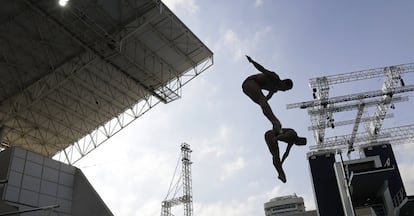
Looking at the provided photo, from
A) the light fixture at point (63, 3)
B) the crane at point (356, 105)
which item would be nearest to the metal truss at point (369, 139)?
the crane at point (356, 105)

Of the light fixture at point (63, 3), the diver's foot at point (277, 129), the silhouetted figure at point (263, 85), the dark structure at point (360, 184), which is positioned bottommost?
the diver's foot at point (277, 129)

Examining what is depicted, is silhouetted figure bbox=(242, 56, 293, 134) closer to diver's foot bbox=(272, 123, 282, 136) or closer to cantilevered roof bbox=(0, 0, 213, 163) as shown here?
diver's foot bbox=(272, 123, 282, 136)

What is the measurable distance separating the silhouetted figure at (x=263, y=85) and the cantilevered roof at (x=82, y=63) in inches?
671

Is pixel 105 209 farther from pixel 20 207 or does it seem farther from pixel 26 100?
pixel 26 100

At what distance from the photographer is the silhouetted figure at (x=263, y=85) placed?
26.8 ft

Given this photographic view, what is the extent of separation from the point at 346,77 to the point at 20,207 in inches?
1386

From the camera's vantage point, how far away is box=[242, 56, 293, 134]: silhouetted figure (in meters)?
8.17

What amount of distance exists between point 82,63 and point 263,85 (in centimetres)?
2056

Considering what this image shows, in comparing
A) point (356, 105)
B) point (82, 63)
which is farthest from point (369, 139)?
point (82, 63)

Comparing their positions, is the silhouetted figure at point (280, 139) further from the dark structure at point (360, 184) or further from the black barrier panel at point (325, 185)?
the black barrier panel at point (325, 185)

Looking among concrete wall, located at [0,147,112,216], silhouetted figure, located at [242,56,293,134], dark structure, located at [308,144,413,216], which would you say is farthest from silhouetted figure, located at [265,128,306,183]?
concrete wall, located at [0,147,112,216]

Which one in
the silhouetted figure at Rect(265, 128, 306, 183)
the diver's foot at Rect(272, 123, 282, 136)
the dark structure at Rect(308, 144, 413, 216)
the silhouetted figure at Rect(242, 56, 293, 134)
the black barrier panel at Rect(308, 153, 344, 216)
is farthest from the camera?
the black barrier panel at Rect(308, 153, 344, 216)

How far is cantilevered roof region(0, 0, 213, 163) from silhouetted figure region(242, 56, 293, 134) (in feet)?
55.9

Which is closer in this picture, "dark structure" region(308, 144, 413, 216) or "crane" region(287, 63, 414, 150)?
"dark structure" region(308, 144, 413, 216)
